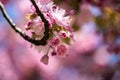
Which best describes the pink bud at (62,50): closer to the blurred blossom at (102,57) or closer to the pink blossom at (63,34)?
the pink blossom at (63,34)

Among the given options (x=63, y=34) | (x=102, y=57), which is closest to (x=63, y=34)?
(x=63, y=34)

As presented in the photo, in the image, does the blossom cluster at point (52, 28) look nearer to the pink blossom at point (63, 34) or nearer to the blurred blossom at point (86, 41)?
the pink blossom at point (63, 34)

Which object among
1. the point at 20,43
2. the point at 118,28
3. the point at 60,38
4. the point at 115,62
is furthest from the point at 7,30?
the point at 60,38

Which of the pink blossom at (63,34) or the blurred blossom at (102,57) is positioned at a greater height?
the blurred blossom at (102,57)

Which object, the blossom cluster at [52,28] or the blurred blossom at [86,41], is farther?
the blurred blossom at [86,41]

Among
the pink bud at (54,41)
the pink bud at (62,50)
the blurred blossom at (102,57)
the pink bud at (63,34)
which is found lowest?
the pink bud at (54,41)

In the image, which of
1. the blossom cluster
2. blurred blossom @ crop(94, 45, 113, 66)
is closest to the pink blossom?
the blossom cluster

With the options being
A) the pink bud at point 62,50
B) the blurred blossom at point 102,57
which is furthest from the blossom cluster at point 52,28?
the blurred blossom at point 102,57

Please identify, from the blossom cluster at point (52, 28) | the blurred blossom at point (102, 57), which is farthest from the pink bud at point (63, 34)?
the blurred blossom at point (102, 57)

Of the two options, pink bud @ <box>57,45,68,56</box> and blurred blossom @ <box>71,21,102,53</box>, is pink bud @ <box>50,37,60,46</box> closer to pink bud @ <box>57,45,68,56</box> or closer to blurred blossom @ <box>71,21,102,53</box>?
pink bud @ <box>57,45,68,56</box>

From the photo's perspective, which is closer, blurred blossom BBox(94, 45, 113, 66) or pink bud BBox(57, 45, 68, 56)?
pink bud BBox(57, 45, 68, 56)
